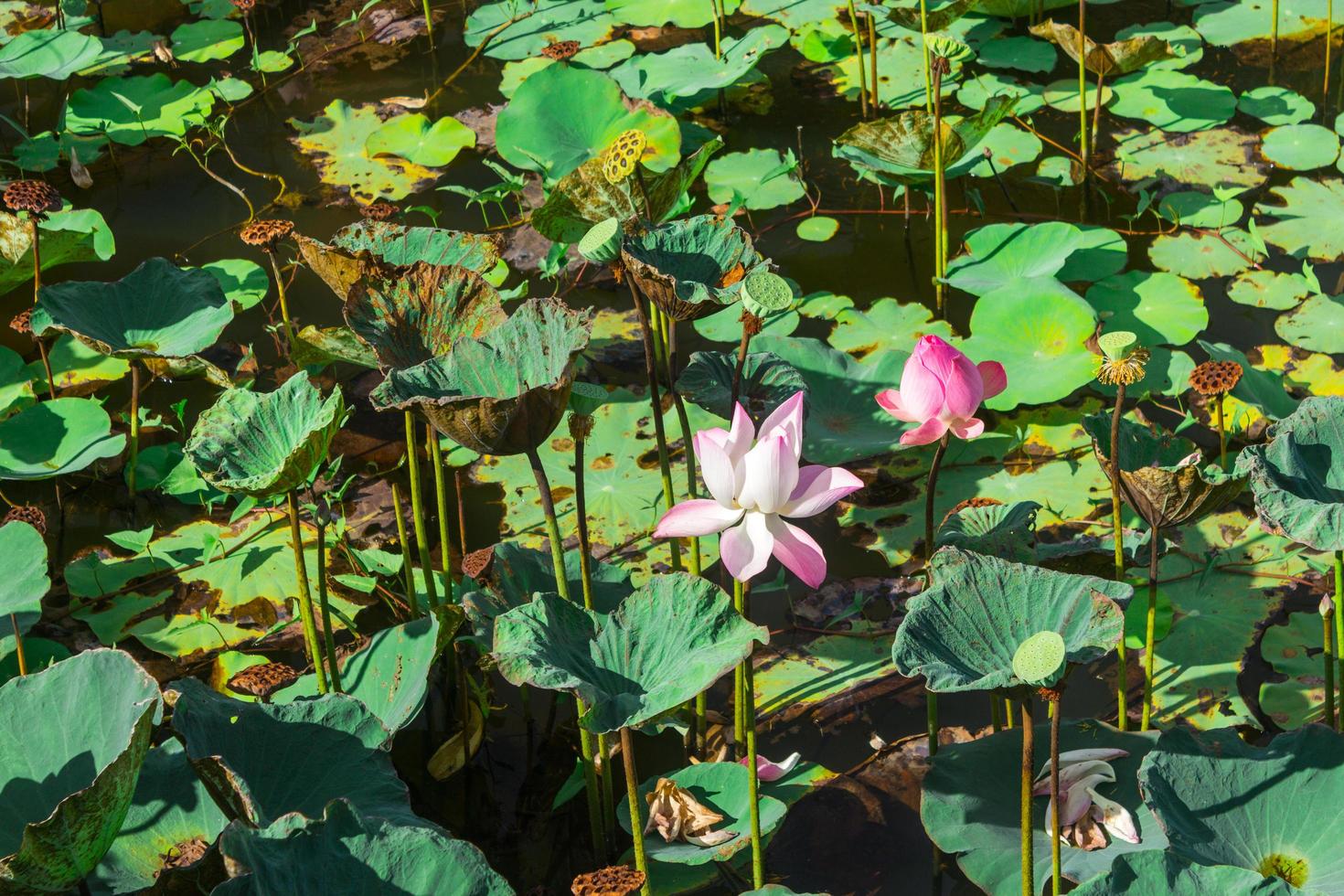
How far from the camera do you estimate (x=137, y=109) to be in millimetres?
5008

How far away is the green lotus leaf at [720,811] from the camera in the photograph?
7.08 feet

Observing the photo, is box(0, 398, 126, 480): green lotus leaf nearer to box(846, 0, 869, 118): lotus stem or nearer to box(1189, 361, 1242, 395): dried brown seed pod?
box(1189, 361, 1242, 395): dried brown seed pod

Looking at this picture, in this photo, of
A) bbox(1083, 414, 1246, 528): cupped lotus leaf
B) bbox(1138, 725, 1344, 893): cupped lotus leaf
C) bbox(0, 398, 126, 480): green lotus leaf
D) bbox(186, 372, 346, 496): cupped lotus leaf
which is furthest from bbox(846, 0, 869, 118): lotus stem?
bbox(1138, 725, 1344, 893): cupped lotus leaf

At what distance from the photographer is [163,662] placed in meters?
2.92

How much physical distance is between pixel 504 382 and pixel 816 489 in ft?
1.82

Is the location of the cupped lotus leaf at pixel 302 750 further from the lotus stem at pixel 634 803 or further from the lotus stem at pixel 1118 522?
the lotus stem at pixel 1118 522

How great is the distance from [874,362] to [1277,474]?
127cm

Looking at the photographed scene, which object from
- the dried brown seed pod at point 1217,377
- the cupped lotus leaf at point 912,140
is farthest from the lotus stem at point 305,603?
the cupped lotus leaf at point 912,140

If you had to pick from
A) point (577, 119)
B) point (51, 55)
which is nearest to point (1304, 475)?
point (577, 119)

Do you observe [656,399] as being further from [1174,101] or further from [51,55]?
[51,55]

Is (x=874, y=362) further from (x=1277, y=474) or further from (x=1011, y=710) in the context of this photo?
(x=1277, y=474)

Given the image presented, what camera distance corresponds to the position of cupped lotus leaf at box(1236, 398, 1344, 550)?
205cm

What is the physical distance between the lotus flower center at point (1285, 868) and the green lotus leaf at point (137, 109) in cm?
434

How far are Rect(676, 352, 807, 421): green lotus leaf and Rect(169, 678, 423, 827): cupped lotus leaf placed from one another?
0.94 meters
